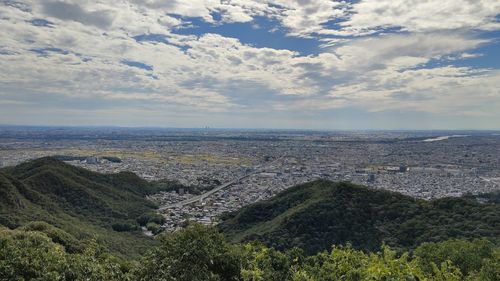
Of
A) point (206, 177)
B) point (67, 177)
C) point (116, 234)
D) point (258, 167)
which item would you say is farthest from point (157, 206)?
point (258, 167)

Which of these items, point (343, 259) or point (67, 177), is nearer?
point (343, 259)

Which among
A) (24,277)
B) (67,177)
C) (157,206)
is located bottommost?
(157,206)

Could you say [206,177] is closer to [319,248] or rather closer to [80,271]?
[319,248]

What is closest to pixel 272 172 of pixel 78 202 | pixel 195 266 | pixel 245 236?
pixel 78 202

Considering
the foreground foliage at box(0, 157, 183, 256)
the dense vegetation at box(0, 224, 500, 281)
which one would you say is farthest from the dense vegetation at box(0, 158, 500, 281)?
the foreground foliage at box(0, 157, 183, 256)

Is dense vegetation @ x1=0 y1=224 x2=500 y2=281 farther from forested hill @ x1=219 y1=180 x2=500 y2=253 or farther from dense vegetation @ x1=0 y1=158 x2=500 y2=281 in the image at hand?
forested hill @ x1=219 y1=180 x2=500 y2=253

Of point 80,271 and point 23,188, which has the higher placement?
point 80,271

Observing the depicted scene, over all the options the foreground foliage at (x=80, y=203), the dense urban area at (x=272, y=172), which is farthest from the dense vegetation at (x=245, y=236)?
the dense urban area at (x=272, y=172)

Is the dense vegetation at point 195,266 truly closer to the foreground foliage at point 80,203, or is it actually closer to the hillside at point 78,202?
the foreground foliage at point 80,203
